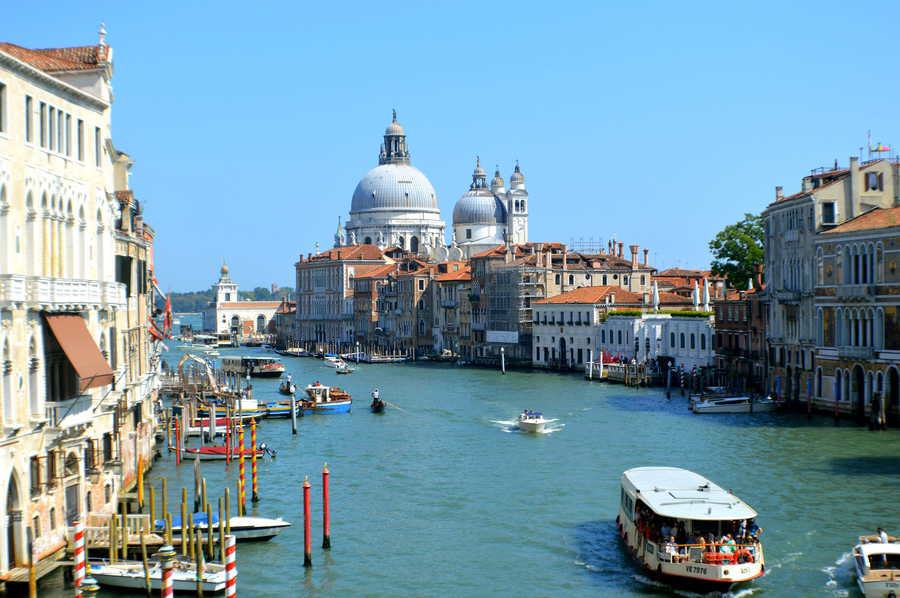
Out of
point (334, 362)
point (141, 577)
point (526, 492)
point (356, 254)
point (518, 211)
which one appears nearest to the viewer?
point (141, 577)

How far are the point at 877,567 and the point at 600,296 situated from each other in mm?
41869

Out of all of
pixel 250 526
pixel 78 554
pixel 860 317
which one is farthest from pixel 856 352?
pixel 78 554

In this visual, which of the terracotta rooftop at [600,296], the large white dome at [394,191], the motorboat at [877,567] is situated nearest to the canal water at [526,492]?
the motorboat at [877,567]

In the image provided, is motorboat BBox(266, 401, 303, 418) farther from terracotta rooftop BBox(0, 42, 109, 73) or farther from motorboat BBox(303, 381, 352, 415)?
terracotta rooftop BBox(0, 42, 109, 73)

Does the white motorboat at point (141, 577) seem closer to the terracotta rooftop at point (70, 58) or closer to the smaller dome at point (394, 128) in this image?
the terracotta rooftop at point (70, 58)

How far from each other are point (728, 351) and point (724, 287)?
32.7 ft

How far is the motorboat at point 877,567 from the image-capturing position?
15.7m

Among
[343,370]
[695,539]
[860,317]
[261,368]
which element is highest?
[860,317]

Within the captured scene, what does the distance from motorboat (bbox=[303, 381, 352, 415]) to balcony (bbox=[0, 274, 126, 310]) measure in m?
21.1

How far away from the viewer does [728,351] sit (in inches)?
1704

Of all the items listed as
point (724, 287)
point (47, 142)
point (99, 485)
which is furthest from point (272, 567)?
point (724, 287)

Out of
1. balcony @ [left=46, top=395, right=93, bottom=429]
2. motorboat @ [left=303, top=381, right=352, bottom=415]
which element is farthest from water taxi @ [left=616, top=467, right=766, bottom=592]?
motorboat @ [left=303, top=381, right=352, bottom=415]

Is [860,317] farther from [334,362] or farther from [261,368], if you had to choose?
[334,362]

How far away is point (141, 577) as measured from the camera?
15922 mm
